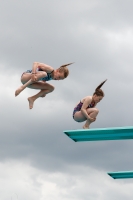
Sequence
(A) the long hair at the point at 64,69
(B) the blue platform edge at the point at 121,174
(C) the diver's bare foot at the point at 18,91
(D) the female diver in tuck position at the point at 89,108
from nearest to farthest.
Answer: (C) the diver's bare foot at the point at 18,91, (A) the long hair at the point at 64,69, (D) the female diver in tuck position at the point at 89,108, (B) the blue platform edge at the point at 121,174

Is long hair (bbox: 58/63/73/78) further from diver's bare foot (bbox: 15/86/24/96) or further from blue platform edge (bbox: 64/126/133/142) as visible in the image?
blue platform edge (bbox: 64/126/133/142)

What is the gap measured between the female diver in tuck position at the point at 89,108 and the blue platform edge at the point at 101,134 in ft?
2.15

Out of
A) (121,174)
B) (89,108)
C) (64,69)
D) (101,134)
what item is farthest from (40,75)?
(121,174)

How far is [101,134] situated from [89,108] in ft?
4.14

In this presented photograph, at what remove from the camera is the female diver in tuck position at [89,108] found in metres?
20.3

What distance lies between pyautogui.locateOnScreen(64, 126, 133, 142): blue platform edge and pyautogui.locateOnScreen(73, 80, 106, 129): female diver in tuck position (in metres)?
0.66

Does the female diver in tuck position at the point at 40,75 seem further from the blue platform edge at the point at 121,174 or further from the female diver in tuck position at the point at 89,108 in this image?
the blue platform edge at the point at 121,174

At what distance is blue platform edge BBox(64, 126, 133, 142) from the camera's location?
1916 cm

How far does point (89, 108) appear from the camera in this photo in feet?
67.1

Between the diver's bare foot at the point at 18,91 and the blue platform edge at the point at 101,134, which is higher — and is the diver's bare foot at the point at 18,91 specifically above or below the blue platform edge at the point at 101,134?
above

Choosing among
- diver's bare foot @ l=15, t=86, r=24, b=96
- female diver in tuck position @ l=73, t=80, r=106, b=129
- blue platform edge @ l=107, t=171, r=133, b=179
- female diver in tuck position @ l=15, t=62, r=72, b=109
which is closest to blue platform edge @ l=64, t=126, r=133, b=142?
female diver in tuck position @ l=73, t=80, r=106, b=129

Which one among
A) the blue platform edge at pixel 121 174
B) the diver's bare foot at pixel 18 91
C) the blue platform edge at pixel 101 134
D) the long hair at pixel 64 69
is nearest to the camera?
the blue platform edge at pixel 101 134

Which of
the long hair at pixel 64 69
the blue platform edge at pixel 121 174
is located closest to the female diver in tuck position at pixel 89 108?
the long hair at pixel 64 69

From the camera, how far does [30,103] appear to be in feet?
66.4
